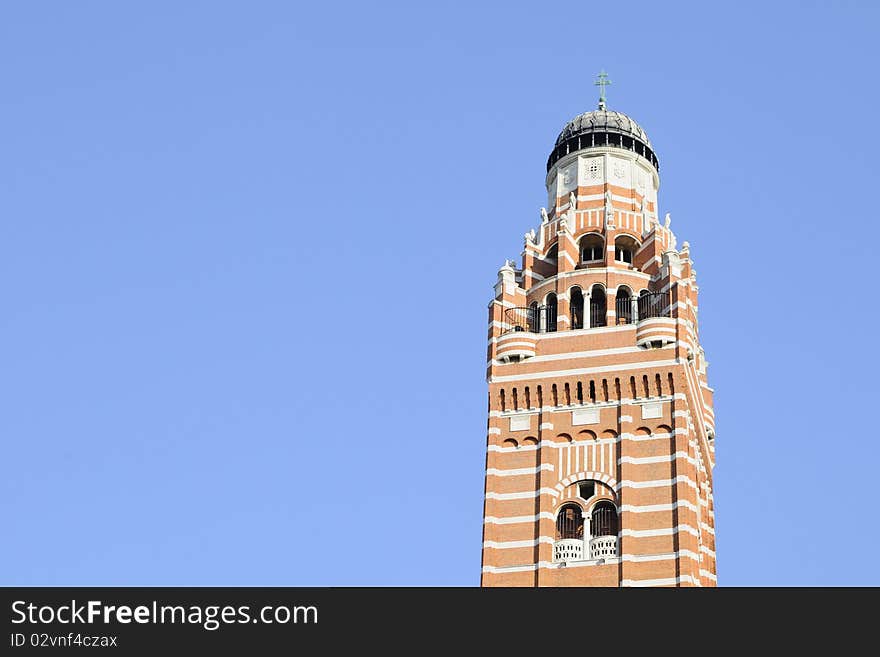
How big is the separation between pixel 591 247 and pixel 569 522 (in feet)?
60.7

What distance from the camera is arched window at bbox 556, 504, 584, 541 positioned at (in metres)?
83.7

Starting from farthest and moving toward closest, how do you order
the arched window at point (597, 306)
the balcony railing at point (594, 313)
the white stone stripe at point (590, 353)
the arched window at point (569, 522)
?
the arched window at point (597, 306)
the balcony railing at point (594, 313)
the white stone stripe at point (590, 353)
the arched window at point (569, 522)

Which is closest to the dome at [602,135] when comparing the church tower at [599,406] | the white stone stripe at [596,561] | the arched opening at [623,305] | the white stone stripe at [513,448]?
the church tower at [599,406]

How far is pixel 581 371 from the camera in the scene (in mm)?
87750

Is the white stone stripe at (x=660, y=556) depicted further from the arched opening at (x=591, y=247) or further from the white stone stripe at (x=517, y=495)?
the arched opening at (x=591, y=247)

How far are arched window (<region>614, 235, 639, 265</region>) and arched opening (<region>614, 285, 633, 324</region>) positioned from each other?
12.0 ft

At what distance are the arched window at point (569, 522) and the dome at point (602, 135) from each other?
25.0 m

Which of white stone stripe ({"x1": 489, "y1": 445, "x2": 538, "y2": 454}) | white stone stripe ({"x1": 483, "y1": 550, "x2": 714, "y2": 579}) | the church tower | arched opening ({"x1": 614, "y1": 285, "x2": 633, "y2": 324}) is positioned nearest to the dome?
the church tower

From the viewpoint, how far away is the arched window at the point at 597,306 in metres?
90.2

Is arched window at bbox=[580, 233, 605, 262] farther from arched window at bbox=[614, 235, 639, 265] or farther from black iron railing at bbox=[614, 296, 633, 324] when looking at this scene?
black iron railing at bbox=[614, 296, 633, 324]

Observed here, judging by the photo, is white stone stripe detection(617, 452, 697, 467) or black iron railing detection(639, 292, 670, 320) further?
black iron railing detection(639, 292, 670, 320)

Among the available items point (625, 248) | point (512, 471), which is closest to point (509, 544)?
point (512, 471)
